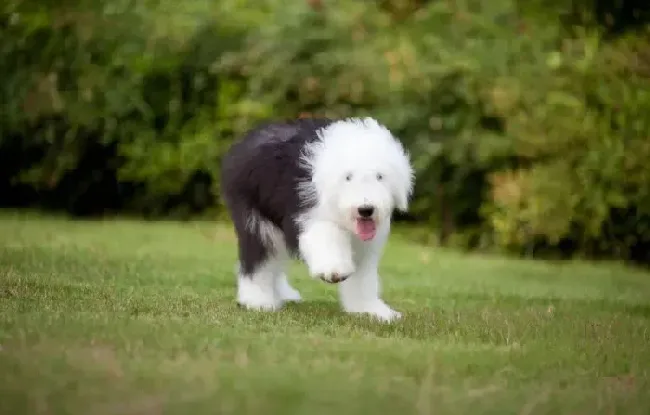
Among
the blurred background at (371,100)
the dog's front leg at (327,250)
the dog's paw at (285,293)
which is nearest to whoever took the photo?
the dog's front leg at (327,250)

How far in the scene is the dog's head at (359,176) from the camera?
667 centimetres

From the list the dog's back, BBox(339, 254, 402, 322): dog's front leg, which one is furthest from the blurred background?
the dog's back

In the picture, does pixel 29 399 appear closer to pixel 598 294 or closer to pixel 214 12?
pixel 598 294

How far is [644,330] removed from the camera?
728 cm

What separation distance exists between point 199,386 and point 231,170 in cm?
314

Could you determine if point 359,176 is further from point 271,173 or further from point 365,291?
point 365,291

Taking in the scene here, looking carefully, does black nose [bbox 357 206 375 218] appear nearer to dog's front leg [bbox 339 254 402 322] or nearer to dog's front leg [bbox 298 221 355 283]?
dog's front leg [bbox 298 221 355 283]

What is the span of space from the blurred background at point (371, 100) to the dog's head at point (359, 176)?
607 cm

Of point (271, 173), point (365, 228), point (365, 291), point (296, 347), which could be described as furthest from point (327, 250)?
point (296, 347)

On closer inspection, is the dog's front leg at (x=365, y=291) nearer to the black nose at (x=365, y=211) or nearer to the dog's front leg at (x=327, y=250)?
the dog's front leg at (x=327, y=250)

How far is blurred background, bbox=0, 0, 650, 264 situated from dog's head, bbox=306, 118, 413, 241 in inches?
239

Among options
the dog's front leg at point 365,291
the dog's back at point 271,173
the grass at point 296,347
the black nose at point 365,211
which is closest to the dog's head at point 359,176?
the black nose at point 365,211

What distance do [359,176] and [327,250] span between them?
0.50m

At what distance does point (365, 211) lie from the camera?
6.63 metres
